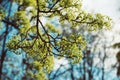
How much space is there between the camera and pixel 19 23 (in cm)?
1444

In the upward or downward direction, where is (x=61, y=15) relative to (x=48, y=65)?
upward

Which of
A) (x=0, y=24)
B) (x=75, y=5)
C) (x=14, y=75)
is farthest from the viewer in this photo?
(x=14, y=75)

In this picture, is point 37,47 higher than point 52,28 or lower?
lower

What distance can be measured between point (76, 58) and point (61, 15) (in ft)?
4.12

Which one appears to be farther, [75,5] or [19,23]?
[19,23]

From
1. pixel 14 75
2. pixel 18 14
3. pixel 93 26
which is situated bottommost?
pixel 14 75

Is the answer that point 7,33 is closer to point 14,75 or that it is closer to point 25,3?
point 25,3

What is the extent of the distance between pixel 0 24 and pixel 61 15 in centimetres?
364

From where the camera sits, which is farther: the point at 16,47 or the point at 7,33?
the point at 7,33

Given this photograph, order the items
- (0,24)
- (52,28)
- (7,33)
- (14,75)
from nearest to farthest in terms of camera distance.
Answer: (0,24), (52,28), (7,33), (14,75)

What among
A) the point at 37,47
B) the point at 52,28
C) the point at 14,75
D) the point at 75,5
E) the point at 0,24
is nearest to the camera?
the point at 75,5

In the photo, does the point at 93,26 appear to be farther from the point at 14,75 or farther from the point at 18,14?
the point at 14,75

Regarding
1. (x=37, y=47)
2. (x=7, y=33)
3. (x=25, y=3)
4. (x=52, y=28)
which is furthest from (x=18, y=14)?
(x=37, y=47)

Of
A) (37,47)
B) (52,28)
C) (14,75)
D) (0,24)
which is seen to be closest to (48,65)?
(37,47)
